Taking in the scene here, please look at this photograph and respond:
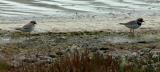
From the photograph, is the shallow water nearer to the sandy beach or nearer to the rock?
the sandy beach

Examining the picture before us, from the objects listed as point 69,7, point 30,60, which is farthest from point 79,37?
point 69,7

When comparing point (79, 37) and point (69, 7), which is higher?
point (79, 37)

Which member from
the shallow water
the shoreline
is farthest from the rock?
the shallow water

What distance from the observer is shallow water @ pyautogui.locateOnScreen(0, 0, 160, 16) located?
18.3 metres

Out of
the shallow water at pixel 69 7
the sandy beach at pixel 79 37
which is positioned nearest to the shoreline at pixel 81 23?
the sandy beach at pixel 79 37

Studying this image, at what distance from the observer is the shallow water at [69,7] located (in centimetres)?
1828

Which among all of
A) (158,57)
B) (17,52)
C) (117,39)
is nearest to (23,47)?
(17,52)

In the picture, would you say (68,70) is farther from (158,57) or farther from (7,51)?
(7,51)

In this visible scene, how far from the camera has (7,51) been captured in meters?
11.3

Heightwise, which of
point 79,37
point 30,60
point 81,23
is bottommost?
point 81,23

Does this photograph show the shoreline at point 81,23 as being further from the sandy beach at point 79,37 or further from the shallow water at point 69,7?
the shallow water at point 69,7

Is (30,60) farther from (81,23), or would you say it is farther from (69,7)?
(69,7)

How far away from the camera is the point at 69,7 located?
19188 millimetres

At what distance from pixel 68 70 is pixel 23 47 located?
185 inches
